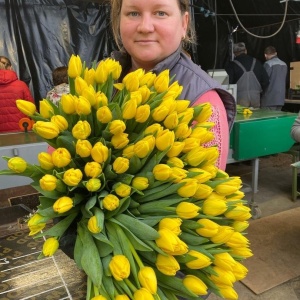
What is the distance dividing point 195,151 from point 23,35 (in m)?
4.59

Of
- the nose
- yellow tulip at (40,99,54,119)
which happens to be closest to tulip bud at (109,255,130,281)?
yellow tulip at (40,99,54,119)

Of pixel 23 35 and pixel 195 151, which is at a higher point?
pixel 23 35

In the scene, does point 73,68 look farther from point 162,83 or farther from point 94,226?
point 94,226

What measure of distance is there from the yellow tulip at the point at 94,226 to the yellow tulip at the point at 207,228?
0.64 feet

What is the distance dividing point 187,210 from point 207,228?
0.06 meters

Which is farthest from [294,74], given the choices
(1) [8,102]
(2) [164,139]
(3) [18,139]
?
(2) [164,139]

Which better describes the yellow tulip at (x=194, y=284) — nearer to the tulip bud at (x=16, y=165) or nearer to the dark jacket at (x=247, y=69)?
the tulip bud at (x=16, y=165)

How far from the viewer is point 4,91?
11.7 feet

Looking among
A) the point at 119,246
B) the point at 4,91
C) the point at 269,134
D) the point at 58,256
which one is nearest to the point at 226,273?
the point at 119,246

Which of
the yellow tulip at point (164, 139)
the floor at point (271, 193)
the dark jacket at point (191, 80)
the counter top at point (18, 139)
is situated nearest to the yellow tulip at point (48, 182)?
the yellow tulip at point (164, 139)

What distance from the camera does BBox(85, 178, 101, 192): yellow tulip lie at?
624 millimetres

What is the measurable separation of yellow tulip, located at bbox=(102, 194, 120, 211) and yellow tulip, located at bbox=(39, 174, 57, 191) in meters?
0.10

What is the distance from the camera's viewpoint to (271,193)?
4.16m

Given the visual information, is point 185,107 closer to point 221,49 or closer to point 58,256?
point 58,256
